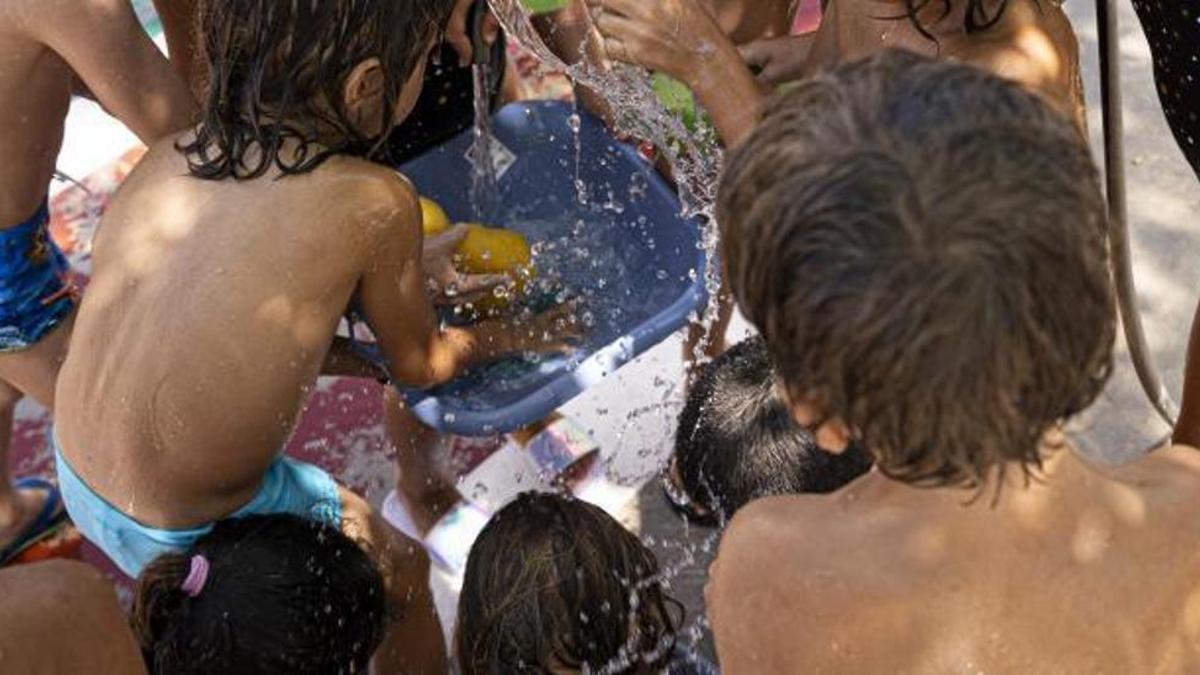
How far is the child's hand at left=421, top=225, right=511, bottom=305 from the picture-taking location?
2.77 m

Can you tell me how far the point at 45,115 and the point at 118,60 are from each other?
0.21 m

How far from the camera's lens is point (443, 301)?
2.81 meters

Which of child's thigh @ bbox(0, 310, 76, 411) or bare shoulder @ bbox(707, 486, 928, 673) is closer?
bare shoulder @ bbox(707, 486, 928, 673)

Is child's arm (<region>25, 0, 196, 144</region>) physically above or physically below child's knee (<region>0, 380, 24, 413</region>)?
above

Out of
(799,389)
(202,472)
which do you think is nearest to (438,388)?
(202,472)

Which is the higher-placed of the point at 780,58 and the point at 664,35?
the point at 664,35

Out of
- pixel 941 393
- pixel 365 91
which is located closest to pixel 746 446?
pixel 365 91

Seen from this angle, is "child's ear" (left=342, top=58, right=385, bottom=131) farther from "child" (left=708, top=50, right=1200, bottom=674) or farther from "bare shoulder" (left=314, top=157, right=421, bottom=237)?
"child" (left=708, top=50, right=1200, bottom=674)

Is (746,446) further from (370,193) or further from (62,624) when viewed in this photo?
(62,624)

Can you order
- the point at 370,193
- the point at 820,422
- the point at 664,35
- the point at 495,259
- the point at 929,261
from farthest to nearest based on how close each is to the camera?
the point at 495,259 < the point at 664,35 < the point at 370,193 < the point at 820,422 < the point at 929,261

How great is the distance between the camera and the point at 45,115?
2695 mm

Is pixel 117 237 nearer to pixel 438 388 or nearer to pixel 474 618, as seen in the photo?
pixel 438 388

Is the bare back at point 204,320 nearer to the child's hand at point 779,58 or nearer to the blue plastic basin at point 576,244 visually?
the blue plastic basin at point 576,244

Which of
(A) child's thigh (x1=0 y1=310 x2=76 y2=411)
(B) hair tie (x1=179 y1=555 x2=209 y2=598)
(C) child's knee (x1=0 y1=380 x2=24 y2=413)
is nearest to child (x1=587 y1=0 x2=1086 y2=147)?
(B) hair tie (x1=179 y1=555 x2=209 y2=598)
